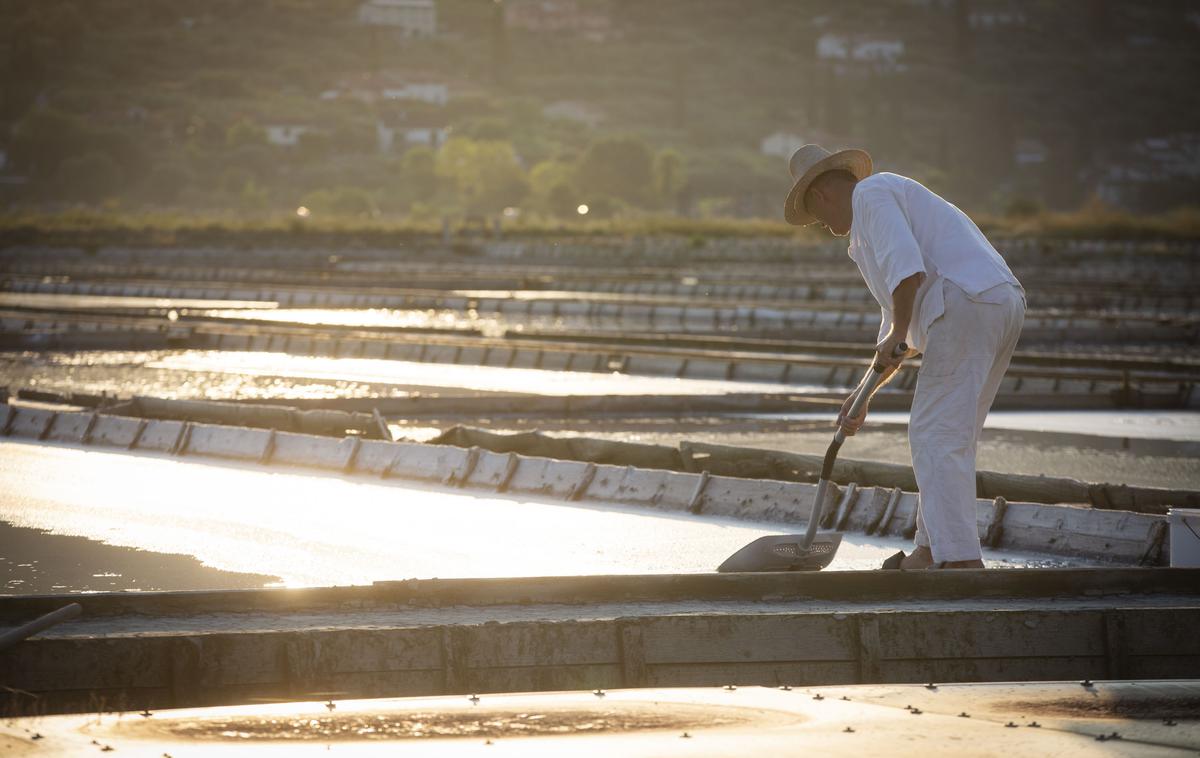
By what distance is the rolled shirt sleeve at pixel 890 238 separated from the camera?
4.69m

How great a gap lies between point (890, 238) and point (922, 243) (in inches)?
6.8

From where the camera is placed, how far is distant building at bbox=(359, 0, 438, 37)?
16100cm

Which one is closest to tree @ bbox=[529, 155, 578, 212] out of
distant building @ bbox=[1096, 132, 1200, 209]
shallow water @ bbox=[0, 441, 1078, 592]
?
distant building @ bbox=[1096, 132, 1200, 209]

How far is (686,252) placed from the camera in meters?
37.0

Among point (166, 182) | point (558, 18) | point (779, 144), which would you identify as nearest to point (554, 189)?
point (166, 182)

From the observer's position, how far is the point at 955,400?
477 cm

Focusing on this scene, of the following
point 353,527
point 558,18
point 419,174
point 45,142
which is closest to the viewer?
point 353,527

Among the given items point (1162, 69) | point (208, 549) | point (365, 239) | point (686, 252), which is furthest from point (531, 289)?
point (1162, 69)

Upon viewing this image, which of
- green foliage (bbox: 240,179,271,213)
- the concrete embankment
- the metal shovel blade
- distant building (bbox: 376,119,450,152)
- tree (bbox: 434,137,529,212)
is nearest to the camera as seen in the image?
the concrete embankment

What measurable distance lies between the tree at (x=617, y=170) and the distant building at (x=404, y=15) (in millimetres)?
80725

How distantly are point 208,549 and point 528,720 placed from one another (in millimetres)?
3472

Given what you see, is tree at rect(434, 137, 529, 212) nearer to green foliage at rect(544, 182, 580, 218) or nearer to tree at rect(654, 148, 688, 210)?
tree at rect(654, 148, 688, 210)

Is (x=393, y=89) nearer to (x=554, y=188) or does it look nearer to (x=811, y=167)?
(x=554, y=188)

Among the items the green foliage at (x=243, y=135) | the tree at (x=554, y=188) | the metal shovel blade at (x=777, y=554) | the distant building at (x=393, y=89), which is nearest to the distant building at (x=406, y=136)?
the green foliage at (x=243, y=135)
